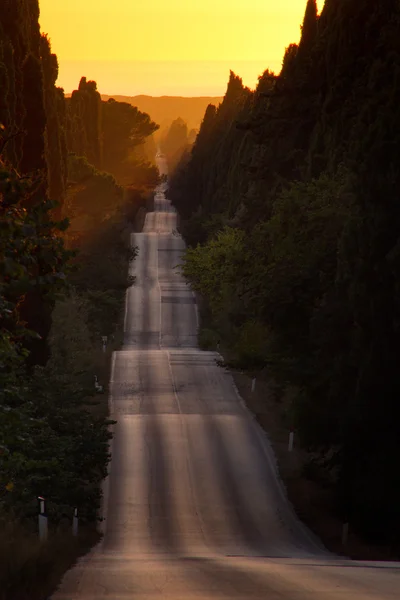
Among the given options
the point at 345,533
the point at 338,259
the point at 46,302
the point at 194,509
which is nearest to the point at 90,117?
the point at 338,259

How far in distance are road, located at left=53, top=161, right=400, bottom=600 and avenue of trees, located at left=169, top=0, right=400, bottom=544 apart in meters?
2.16

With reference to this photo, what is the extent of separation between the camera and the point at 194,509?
1146 inches

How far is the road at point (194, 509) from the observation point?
1256 cm

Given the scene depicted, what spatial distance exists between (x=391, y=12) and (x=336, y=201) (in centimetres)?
825

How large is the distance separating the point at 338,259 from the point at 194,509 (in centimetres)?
765

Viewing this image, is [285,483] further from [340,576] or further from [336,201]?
[340,576]

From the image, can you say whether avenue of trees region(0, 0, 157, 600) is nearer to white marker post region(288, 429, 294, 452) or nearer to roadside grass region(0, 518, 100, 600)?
roadside grass region(0, 518, 100, 600)

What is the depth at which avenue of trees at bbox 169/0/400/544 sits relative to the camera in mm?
24641

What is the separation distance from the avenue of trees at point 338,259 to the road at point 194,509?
7.09 ft

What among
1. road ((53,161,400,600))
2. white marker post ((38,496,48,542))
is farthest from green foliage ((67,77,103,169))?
white marker post ((38,496,48,542))

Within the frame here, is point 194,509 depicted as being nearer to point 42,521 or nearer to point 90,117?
point 42,521

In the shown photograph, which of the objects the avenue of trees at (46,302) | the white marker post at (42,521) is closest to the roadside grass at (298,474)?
the avenue of trees at (46,302)

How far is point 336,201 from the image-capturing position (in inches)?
1460

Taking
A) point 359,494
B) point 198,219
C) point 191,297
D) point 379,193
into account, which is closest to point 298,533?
point 359,494
